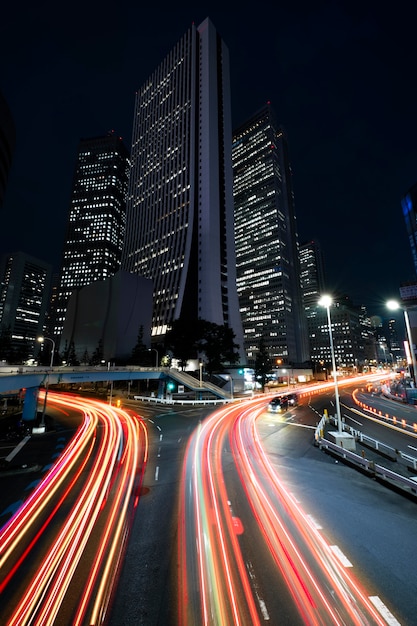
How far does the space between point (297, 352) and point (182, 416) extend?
145 metres

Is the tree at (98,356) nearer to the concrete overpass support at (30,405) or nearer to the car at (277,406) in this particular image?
the concrete overpass support at (30,405)

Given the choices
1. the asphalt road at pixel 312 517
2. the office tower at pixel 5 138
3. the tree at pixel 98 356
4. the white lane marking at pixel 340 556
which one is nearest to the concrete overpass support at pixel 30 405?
the asphalt road at pixel 312 517

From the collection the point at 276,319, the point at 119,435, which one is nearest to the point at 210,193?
the point at 276,319

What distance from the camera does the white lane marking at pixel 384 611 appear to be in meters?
6.09

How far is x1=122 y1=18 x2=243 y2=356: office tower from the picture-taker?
11356 cm

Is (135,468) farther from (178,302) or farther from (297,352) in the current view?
(297,352)

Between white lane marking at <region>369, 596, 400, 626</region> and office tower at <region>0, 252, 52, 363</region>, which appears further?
office tower at <region>0, 252, 52, 363</region>

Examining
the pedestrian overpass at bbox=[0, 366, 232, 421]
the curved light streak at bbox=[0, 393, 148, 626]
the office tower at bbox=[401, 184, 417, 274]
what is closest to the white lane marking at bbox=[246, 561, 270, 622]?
the curved light streak at bbox=[0, 393, 148, 626]

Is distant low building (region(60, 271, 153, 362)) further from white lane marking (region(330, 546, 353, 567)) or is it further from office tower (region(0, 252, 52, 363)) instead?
office tower (region(0, 252, 52, 363))

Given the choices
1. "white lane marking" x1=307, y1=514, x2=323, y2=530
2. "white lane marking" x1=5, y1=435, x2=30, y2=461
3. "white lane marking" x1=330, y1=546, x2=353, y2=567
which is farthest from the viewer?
"white lane marking" x1=5, y1=435, x2=30, y2=461

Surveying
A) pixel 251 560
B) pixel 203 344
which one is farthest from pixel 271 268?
pixel 251 560

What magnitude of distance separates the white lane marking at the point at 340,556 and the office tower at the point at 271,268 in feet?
525

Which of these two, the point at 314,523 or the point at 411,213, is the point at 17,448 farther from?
the point at 411,213

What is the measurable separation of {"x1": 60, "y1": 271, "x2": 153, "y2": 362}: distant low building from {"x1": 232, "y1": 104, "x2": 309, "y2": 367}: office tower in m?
92.1
